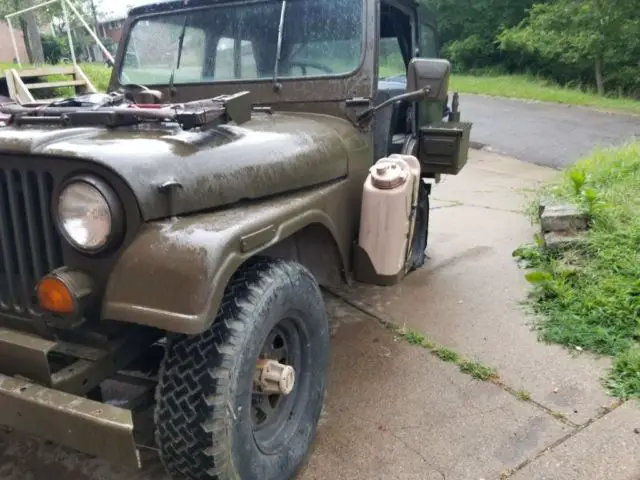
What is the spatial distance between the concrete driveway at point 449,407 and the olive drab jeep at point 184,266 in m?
0.39

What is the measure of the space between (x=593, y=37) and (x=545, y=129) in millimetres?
9503

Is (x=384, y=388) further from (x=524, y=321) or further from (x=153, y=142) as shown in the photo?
(x=153, y=142)

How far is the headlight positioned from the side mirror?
1752 millimetres

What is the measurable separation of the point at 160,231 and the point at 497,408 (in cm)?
183

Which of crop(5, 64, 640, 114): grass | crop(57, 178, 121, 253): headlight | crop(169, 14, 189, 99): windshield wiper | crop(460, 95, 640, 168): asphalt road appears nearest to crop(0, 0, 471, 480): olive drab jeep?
crop(57, 178, 121, 253): headlight

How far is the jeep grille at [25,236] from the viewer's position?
1978 millimetres

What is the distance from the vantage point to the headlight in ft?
6.17

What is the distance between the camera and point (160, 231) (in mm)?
1927

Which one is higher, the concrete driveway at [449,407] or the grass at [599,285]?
the grass at [599,285]

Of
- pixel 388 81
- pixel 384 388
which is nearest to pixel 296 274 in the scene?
pixel 384 388

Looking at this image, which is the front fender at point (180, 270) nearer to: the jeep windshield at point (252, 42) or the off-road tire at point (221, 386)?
the off-road tire at point (221, 386)

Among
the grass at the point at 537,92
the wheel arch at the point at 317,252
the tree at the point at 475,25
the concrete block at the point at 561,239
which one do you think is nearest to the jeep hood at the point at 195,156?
the wheel arch at the point at 317,252

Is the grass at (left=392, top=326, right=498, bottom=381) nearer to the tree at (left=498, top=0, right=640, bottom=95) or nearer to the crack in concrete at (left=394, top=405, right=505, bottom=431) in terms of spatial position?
the crack in concrete at (left=394, top=405, right=505, bottom=431)

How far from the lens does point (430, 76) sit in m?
3.09
